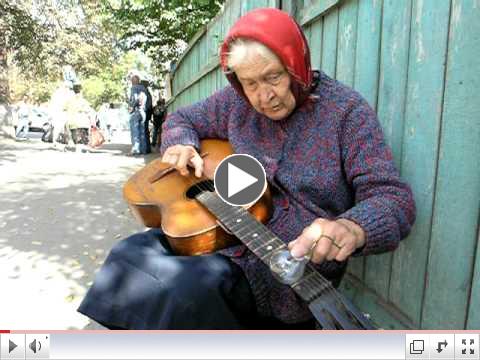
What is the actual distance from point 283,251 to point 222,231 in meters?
0.31

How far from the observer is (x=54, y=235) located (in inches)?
158

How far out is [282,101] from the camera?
163 cm

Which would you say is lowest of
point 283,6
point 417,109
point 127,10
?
point 417,109

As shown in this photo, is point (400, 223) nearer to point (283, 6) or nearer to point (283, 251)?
point (283, 251)

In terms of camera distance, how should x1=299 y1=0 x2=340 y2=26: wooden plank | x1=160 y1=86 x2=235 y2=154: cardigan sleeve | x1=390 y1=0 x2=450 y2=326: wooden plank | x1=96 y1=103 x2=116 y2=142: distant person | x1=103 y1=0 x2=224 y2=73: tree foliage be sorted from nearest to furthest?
x1=390 y1=0 x2=450 y2=326: wooden plank, x1=160 y1=86 x2=235 y2=154: cardigan sleeve, x1=299 y1=0 x2=340 y2=26: wooden plank, x1=103 y1=0 x2=224 y2=73: tree foliage, x1=96 y1=103 x2=116 y2=142: distant person

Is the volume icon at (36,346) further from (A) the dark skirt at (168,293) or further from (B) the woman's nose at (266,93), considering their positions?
(B) the woman's nose at (266,93)

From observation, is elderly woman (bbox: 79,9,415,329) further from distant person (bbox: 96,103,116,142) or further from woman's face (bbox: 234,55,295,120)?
distant person (bbox: 96,103,116,142)

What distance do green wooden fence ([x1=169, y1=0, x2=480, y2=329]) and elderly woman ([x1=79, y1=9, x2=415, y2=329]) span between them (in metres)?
0.18

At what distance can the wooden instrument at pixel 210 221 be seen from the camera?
119 centimetres

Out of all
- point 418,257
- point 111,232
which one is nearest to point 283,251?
point 418,257

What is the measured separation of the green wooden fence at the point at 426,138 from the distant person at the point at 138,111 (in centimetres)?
818

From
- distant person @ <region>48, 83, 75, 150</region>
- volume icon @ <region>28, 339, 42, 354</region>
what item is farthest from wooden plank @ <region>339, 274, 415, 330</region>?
distant person @ <region>48, 83, 75, 150</region>

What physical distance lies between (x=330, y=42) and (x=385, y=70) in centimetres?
58

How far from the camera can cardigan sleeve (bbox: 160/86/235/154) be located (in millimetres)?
2000
